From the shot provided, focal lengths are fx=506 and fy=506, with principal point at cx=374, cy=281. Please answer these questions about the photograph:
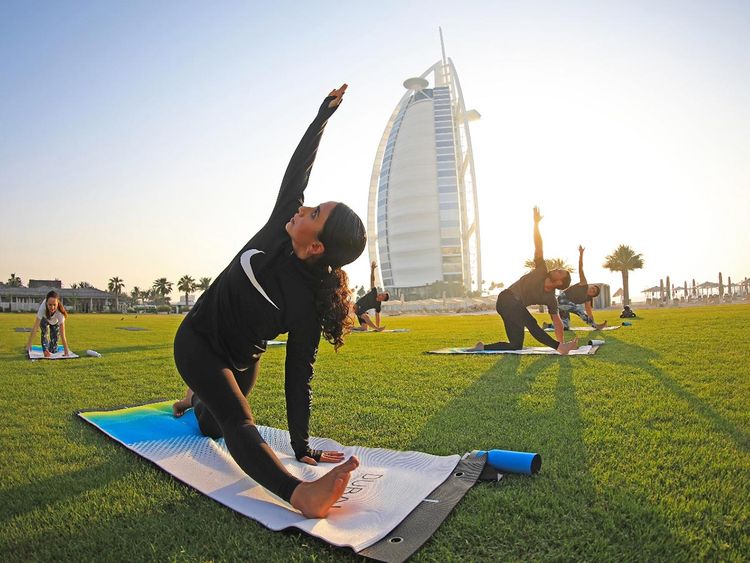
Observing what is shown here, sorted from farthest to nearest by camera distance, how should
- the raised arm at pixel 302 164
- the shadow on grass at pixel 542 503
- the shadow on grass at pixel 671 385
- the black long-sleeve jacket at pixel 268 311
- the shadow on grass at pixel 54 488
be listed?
the shadow on grass at pixel 671 385, the raised arm at pixel 302 164, the black long-sleeve jacket at pixel 268 311, the shadow on grass at pixel 54 488, the shadow on grass at pixel 542 503

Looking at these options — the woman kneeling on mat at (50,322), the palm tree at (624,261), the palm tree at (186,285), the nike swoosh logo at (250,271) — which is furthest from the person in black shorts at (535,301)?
the palm tree at (186,285)

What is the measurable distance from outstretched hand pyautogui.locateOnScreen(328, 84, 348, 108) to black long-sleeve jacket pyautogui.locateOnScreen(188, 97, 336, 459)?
1.10m

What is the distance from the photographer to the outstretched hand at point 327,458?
3195 mm

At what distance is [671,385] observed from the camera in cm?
544

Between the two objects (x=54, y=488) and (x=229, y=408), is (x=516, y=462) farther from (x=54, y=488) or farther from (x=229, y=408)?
(x=54, y=488)

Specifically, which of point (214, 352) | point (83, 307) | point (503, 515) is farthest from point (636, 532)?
point (83, 307)

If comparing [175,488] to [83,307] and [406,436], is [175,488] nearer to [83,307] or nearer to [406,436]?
[406,436]

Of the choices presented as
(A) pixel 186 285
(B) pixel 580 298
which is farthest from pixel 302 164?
(A) pixel 186 285

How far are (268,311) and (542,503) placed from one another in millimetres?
→ 1723

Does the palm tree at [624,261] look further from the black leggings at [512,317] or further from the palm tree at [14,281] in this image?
the palm tree at [14,281]

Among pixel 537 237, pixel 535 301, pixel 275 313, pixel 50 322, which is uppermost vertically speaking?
pixel 537 237

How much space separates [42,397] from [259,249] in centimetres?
424

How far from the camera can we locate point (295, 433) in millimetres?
3158

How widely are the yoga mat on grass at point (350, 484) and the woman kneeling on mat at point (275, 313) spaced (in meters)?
0.35
